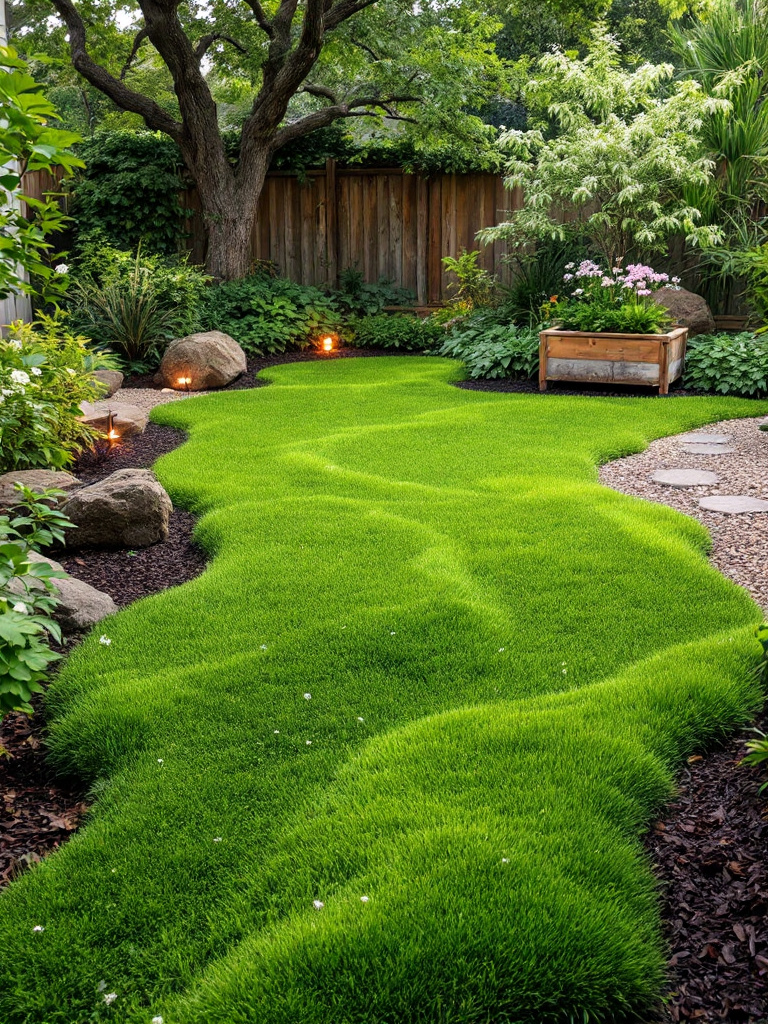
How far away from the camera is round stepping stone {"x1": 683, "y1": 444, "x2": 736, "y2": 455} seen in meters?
6.14

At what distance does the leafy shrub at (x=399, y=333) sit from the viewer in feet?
36.8

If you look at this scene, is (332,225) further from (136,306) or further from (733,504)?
(733,504)

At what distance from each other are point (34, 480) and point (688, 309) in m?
7.18

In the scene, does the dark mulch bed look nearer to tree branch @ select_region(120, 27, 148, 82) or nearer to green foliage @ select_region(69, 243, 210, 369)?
green foliage @ select_region(69, 243, 210, 369)

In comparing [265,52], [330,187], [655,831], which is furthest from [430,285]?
[655,831]

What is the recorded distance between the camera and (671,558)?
13.5 ft

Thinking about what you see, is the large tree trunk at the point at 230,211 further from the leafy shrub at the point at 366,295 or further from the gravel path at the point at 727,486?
the gravel path at the point at 727,486

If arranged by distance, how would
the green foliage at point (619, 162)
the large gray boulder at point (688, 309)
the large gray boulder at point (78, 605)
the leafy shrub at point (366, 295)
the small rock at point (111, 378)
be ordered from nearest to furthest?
the large gray boulder at point (78, 605) < the small rock at point (111, 378) < the green foliage at point (619, 162) < the large gray boulder at point (688, 309) < the leafy shrub at point (366, 295)

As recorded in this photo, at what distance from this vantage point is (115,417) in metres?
6.69

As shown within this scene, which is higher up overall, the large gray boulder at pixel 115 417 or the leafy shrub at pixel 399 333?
the leafy shrub at pixel 399 333

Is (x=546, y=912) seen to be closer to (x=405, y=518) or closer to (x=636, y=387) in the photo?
(x=405, y=518)

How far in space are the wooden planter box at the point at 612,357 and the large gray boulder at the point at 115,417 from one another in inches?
147

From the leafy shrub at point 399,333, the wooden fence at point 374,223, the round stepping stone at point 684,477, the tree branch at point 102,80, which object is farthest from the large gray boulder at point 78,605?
the wooden fence at point 374,223

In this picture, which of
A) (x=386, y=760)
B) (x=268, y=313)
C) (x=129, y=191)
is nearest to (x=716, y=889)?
(x=386, y=760)
